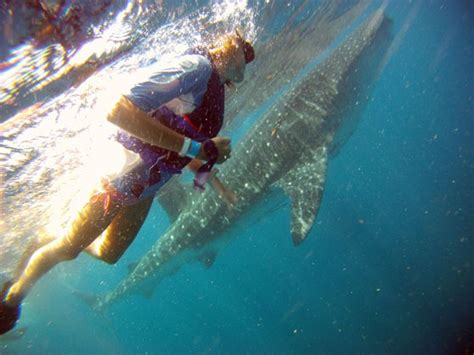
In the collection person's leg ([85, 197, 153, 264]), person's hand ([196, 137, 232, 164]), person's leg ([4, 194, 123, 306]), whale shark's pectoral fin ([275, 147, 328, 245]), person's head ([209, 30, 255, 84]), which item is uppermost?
person's head ([209, 30, 255, 84])

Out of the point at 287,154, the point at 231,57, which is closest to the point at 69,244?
the point at 231,57

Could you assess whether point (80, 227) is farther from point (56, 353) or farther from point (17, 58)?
point (56, 353)

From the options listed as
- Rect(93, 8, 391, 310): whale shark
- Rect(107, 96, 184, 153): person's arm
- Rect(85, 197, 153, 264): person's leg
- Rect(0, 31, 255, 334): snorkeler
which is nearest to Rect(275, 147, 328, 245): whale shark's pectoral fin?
Rect(93, 8, 391, 310): whale shark

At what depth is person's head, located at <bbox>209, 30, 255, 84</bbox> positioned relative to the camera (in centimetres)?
397

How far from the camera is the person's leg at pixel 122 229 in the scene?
4934mm

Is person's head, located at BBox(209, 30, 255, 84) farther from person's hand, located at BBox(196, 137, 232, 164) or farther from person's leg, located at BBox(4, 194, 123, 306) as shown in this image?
person's leg, located at BBox(4, 194, 123, 306)

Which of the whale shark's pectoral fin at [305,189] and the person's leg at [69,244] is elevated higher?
the person's leg at [69,244]

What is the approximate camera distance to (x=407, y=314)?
801 inches

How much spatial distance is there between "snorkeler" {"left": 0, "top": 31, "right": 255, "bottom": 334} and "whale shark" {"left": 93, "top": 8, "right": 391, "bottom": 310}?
4.17m

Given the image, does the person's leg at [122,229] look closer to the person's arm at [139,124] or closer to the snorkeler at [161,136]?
the snorkeler at [161,136]

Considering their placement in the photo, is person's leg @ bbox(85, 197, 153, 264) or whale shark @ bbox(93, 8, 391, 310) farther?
whale shark @ bbox(93, 8, 391, 310)

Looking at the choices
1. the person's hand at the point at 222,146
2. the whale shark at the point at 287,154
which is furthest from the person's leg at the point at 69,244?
the whale shark at the point at 287,154

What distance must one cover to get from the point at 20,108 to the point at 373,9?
17.5 meters

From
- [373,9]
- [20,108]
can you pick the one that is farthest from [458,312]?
[20,108]
